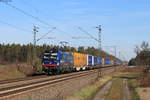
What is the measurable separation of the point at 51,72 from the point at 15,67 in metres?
5.85

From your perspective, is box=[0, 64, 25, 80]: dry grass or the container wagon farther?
the container wagon

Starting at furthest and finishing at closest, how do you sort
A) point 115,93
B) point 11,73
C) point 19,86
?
point 11,73
point 19,86
point 115,93

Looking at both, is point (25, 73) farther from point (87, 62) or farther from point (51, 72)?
point (87, 62)

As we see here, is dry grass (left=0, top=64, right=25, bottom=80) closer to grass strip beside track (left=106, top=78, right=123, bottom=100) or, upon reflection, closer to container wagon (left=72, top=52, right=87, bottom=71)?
container wagon (left=72, top=52, right=87, bottom=71)

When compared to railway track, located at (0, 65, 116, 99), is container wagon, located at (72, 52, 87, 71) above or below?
above

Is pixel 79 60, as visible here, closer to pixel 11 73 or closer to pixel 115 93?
pixel 11 73

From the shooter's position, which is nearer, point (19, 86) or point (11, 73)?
point (19, 86)

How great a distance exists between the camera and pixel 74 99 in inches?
789

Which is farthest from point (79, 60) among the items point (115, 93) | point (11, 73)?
point (115, 93)

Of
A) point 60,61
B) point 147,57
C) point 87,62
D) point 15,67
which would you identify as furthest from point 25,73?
point 147,57

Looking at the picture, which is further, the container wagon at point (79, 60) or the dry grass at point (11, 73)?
the container wagon at point (79, 60)

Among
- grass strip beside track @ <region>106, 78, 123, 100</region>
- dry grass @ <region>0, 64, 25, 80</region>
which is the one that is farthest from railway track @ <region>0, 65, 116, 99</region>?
dry grass @ <region>0, 64, 25, 80</region>

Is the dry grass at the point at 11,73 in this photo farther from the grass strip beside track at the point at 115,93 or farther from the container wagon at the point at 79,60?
the grass strip beside track at the point at 115,93

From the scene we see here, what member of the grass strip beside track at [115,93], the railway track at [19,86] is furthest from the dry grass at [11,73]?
the grass strip beside track at [115,93]
